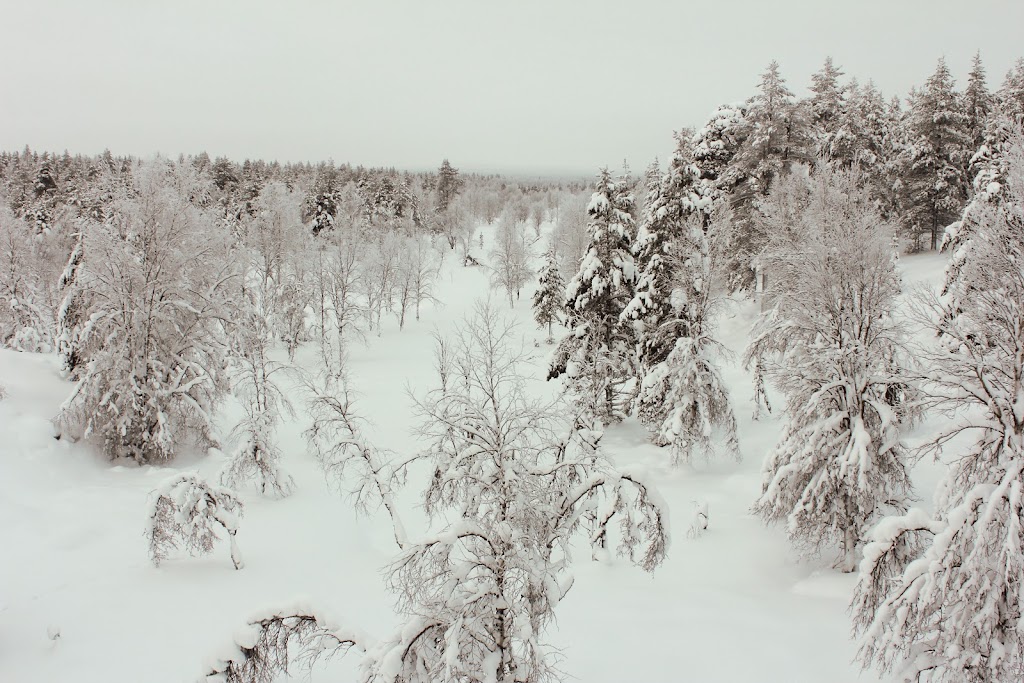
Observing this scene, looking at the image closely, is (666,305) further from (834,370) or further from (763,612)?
(763,612)

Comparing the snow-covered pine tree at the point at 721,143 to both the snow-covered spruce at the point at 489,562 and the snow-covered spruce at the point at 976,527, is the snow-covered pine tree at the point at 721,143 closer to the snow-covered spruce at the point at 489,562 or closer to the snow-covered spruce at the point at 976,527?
the snow-covered spruce at the point at 976,527

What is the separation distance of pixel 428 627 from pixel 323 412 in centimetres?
1133

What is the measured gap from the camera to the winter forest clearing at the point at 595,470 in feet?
27.0

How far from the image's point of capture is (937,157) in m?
32.1

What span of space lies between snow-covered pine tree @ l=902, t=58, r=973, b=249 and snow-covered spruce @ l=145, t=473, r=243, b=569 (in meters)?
34.9

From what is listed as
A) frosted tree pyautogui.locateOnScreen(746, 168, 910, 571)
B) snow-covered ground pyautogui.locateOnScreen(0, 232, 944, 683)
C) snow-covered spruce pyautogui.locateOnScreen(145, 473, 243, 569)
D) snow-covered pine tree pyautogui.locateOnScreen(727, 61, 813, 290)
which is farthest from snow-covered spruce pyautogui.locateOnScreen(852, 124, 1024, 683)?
snow-covered pine tree pyautogui.locateOnScreen(727, 61, 813, 290)

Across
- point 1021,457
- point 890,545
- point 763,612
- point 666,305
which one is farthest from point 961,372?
point 666,305

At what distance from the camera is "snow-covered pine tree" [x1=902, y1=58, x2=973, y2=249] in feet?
103

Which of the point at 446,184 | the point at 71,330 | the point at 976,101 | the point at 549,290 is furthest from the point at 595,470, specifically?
the point at 446,184

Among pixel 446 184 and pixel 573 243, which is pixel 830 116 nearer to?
pixel 573 243

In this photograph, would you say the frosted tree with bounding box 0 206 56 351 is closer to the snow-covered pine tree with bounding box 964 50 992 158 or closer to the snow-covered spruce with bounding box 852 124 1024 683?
the snow-covered spruce with bounding box 852 124 1024 683

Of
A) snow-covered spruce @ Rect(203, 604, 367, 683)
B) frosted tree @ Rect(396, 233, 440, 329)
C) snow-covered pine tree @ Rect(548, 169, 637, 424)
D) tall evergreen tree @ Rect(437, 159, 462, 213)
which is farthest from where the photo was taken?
tall evergreen tree @ Rect(437, 159, 462, 213)

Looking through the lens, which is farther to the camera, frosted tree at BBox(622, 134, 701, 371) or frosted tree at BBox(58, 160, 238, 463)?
frosted tree at BBox(622, 134, 701, 371)

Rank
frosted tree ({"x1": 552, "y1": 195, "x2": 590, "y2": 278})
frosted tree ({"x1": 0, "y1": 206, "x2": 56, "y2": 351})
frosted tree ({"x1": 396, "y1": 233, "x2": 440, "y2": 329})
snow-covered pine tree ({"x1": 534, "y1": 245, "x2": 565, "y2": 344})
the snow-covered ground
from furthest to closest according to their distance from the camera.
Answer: frosted tree ({"x1": 396, "y1": 233, "x2": 440, "y2": 329}) → frosted tree ({"x1": 552, "y1": 195, "x2": 590, "y2": 278}) → snow-covered pine tree ({"x1": 534, "y1": 245, "x2": 565, "y2": 344}) → frosted tree ({"x1": 0, "y1": 206, "x2": 56, "y2": 351}) → the snow-covered ground
